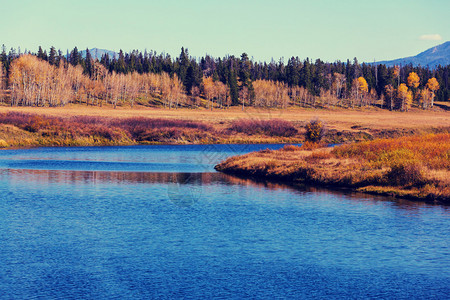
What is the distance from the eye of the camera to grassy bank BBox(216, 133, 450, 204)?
109 feet

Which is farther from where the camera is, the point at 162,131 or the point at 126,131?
the point at 162,131

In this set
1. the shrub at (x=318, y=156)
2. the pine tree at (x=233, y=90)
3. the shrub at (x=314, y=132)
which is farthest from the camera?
the pine tree at (x=233, y=90)

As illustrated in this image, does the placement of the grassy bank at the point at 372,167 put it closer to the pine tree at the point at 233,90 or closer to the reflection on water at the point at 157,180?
the reflection on water at the point at 157,180

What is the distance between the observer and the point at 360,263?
753 inches

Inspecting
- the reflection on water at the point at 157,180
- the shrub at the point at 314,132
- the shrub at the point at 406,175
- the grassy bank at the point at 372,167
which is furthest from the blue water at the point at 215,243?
the shrub at the point at 314,132

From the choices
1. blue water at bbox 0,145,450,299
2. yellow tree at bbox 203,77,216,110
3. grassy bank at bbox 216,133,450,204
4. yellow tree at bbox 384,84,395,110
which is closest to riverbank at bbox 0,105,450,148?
grassy bank at bbox 216,133,450,204

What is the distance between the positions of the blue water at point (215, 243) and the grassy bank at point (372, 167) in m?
2.04

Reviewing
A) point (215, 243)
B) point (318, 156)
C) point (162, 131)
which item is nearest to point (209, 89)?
point (162, 131)

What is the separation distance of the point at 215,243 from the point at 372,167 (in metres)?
20.4

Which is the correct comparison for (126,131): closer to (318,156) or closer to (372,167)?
(318,156)

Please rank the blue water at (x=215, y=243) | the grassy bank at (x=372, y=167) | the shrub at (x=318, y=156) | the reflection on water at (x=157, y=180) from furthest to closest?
the shrub at (x=318, y=156)
the reflection on water at (x=157, y=180)
the grassy bank at (x=372, y=167)
the blue water at (x=215, y=243)

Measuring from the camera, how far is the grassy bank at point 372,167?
33.2 m

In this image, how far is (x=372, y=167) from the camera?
38375 mm

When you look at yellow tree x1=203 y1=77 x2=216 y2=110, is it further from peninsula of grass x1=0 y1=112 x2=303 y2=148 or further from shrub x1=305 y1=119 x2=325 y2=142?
shrub x1=305 y1=119 x2=325 y2=142
